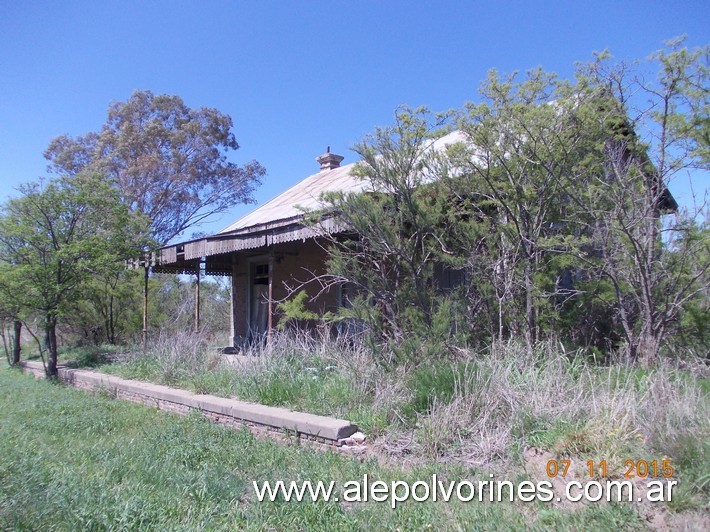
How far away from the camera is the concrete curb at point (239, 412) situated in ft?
17.7

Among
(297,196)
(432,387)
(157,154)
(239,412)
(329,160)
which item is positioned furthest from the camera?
(157,154)

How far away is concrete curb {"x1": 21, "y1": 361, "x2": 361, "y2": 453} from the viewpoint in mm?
5383

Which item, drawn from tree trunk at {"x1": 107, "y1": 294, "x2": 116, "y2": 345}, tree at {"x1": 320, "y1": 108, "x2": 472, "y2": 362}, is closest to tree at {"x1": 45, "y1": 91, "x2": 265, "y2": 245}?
tree trunk at {"x1": 107, "y1": 294, "x2": 116, "y2": 345}

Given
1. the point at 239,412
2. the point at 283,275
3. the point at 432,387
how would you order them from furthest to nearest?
1. the point at 283,275
2. the point at 239,412
3. the point at 432,387

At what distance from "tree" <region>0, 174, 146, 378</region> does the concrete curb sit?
1.99 metres

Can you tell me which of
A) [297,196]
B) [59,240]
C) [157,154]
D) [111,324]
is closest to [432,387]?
[59,240]

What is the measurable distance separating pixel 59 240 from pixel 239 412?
6.47 meters

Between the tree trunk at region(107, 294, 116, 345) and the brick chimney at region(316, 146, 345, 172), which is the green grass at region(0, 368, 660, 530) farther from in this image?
the brick chimney at region(316, 146, 345, 172)

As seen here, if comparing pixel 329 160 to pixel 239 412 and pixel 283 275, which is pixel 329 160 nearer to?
pixel 283 275

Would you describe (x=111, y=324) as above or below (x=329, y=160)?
below

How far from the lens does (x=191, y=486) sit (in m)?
4.34

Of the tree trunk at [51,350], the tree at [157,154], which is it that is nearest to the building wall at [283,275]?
the tree trunk at [51,350]

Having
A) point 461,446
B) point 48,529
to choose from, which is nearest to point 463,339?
point 461,446

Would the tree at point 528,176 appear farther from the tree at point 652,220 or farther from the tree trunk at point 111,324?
the tree trunk at point 111,324
